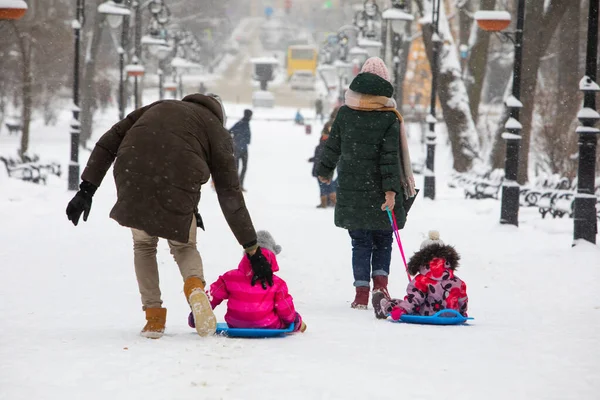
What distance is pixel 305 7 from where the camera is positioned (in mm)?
162750

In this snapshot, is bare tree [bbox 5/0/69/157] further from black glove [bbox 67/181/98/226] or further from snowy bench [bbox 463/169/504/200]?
black glove [bbox 67/181/98/226]

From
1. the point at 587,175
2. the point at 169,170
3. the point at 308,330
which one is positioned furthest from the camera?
the point at 587,175

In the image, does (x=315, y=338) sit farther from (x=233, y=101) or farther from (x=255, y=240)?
(x=233, y=101)

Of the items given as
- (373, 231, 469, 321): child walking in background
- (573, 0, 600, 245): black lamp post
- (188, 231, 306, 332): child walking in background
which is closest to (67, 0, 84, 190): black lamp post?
(573, 0, 600, 245): black lamp post

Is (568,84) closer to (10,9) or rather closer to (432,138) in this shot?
(432,138)

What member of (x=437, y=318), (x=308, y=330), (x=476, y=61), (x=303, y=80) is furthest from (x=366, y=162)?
(x=303, y=80)

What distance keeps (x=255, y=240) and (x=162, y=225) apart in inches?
19.6

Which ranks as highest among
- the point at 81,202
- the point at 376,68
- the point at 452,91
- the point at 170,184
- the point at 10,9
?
the point at 10,9

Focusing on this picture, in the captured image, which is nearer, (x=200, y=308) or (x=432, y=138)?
(x=200, y=308)

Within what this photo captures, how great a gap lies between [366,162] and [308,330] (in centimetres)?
149

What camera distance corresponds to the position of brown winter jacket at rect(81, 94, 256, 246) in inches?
206

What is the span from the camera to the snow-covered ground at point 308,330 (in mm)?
4461

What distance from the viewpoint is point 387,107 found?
6988 millimetres

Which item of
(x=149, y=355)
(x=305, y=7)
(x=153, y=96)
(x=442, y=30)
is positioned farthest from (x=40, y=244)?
(x=305, y=7)
